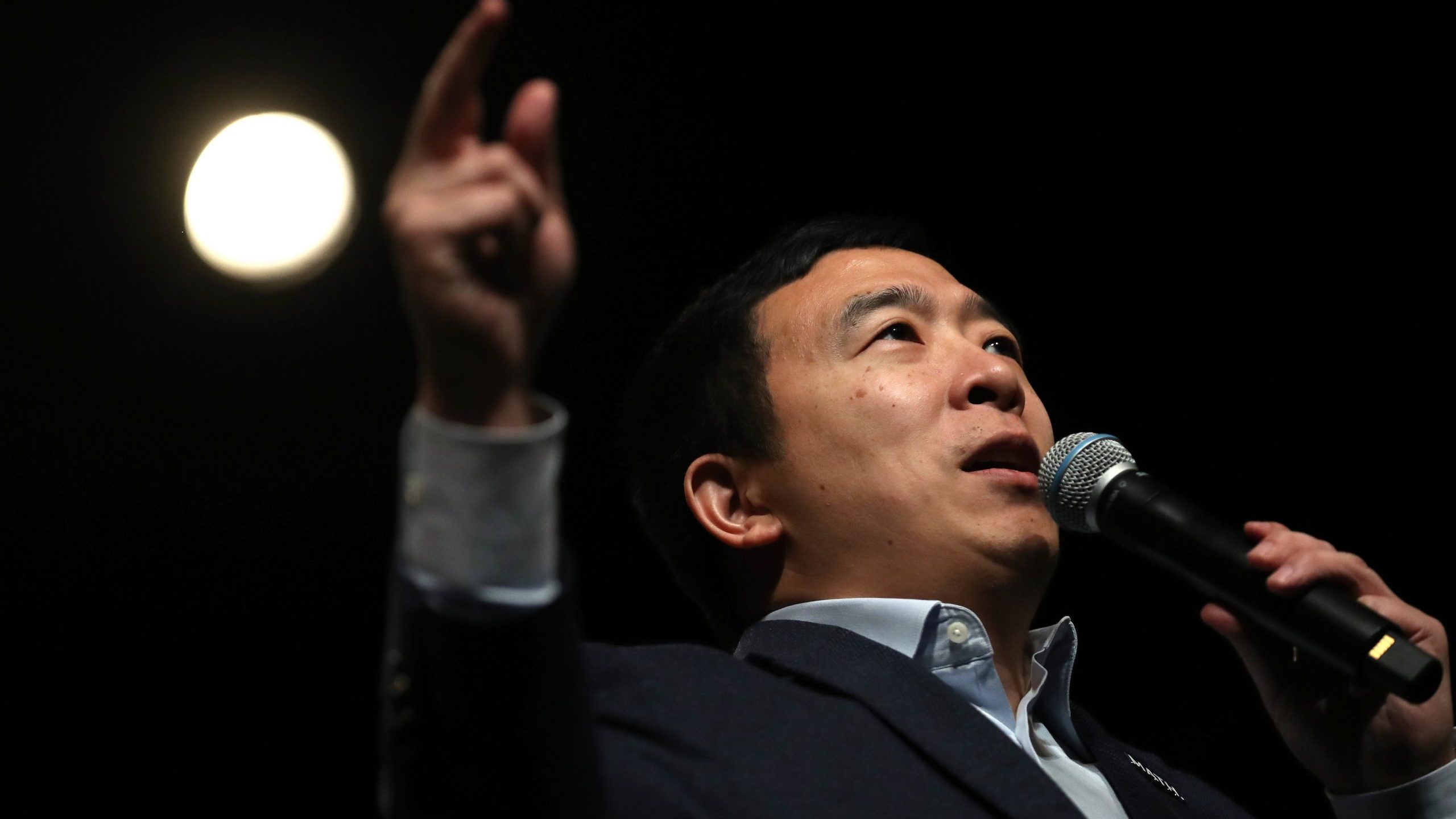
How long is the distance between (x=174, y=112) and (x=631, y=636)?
4.78 feet

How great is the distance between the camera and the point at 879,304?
83.0 inches

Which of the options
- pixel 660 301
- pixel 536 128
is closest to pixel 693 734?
pixel 536 128

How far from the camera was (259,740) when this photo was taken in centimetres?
248

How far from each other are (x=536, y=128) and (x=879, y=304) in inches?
44.8

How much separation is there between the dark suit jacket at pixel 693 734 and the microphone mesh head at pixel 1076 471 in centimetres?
28

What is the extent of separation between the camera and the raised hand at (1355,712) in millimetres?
1780

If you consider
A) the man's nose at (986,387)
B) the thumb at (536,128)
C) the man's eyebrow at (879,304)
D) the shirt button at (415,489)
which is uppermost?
the thumb at (536,128)

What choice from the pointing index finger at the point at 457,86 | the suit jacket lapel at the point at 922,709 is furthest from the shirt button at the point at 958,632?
the pointing index finger at the point at 457,86

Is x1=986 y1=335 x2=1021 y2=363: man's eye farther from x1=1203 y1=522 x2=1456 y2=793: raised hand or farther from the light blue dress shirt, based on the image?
the light blue dress shirt

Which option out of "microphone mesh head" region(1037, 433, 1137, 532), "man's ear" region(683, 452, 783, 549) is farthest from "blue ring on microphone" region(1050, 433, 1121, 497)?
"man's ear" region(683, 452, 783, 549)

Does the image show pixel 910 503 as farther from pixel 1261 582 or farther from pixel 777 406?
pixel 1261 582

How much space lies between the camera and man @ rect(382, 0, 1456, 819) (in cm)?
104

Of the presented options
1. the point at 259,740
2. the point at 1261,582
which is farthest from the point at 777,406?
the point at 259,740

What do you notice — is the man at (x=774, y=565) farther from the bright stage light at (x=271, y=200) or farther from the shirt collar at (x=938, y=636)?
the bright stage light at (x=271, y=200)
